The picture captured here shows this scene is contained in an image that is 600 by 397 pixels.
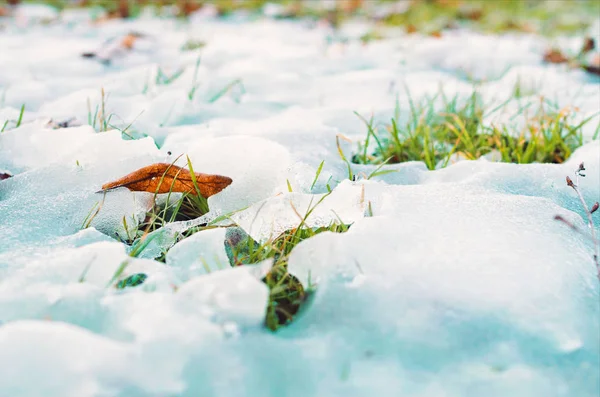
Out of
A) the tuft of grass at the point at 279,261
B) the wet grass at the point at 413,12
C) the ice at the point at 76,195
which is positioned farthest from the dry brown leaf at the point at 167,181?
the wet grass at the point at 413,12

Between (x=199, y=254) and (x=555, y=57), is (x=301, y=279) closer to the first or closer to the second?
(x=199, y=254)

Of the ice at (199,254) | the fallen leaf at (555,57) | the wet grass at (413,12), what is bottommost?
the wet grass at (413,12)

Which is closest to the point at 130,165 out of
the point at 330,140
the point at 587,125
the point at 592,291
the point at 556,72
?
the point at 330,140

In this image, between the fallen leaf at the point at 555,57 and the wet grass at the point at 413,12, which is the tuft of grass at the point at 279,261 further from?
the wet grass at the point at 413,12

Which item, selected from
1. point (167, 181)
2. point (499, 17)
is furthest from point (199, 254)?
point (499, 17)

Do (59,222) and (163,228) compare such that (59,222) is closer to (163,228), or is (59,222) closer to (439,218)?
(163,228)

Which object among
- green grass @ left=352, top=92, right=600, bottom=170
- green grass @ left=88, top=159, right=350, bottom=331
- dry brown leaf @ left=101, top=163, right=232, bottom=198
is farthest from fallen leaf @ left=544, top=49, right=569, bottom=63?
dry brown leaf @ left=101, top=163, right=232, bottom=198

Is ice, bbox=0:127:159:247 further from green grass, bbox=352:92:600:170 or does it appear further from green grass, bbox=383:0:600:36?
green grass, bbox=383:0:600:36
